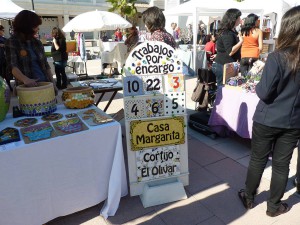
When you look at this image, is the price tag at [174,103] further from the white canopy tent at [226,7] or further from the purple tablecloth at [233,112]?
the white canopy tent at [226,7]

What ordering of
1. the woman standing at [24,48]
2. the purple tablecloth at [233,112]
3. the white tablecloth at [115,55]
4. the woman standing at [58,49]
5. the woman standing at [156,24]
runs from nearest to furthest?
the woman standing at [24,48] → the woman standing at [156,24] → the purple tablecloth at [233,112] → the woman standing at [58,49] → the white tablecloth at [115,55]

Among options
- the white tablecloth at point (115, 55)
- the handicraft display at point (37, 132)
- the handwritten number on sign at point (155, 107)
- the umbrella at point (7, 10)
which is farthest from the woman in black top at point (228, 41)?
the white tablecloth at point (115, 55)

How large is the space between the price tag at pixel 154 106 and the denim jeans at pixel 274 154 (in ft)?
2.45

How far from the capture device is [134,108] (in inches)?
81.9

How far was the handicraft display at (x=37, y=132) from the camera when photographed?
1.72 meters

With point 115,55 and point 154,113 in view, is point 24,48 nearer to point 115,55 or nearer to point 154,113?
point 154,113

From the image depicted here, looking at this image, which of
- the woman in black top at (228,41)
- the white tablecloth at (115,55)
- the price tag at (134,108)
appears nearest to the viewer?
the price tag at (134,108)

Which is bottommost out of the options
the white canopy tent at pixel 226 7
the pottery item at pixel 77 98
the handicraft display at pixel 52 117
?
the handicraft display at pixel 52 117

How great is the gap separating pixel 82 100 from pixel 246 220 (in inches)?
67.0

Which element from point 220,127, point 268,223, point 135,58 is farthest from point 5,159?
point 220,127

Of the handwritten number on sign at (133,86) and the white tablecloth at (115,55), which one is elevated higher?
the white tablecloth at (115,55)

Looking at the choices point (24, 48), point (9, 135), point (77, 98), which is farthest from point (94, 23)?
point (9, 135)

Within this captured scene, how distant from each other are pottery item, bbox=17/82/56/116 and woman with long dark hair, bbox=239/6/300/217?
163cm

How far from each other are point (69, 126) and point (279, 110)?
1.52 metres
